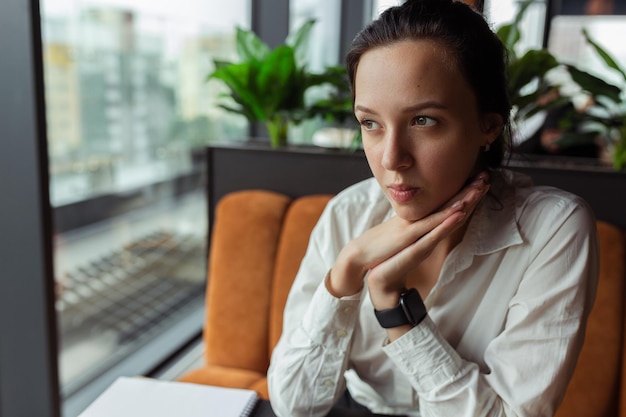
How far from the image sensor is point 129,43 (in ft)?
7.64

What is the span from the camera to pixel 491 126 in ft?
3.14

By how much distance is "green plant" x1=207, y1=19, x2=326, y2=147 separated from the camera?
5.41 ft

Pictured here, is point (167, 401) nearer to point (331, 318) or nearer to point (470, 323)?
point (331, 318)

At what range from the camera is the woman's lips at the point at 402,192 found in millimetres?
888

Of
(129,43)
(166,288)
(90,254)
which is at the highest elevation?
(129,43)

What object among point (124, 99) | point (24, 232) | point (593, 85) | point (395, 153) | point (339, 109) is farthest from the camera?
point (124, 99)

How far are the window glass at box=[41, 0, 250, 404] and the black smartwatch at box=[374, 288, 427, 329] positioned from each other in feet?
3.70

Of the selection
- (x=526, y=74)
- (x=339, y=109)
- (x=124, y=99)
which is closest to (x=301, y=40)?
(x=339, y=109)

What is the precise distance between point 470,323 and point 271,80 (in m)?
0.97

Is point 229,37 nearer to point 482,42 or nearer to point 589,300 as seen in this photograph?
point 482,42

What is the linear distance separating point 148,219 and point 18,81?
1539 millimetres

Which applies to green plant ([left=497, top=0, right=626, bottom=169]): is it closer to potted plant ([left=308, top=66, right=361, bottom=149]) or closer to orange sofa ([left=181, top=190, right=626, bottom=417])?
potted plant ([left=308, top=66, right=361, bottom=149])

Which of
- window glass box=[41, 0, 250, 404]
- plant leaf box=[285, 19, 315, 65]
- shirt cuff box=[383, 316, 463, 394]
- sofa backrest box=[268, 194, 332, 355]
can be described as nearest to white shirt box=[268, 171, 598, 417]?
shirt cuff box=[383, 316, 463, 394]

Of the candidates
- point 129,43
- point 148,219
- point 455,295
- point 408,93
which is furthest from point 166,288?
point 408,93
